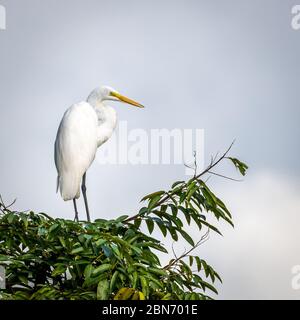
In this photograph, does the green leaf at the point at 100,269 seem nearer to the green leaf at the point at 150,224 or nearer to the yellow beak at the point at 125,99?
the green leaf at the point at 150,224

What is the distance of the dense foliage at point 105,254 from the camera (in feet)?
8.70

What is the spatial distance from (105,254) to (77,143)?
2.41 meters

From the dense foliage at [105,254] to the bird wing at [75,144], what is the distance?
188 cm

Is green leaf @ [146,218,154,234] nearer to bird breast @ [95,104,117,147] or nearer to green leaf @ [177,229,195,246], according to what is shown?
green leaf @ [177,229,195,246]

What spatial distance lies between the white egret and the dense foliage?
1.80 m

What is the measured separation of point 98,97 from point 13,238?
250 cm

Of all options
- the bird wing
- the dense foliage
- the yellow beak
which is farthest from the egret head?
the dense foliage

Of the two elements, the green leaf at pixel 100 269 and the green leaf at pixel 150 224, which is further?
the green leaf at pixel 150 224

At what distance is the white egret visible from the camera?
16.0 ft

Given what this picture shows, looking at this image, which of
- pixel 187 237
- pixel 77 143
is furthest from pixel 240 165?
pixel 77 143

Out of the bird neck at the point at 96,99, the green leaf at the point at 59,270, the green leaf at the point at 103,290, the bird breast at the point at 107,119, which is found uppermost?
the bird neck at the point at 96,99

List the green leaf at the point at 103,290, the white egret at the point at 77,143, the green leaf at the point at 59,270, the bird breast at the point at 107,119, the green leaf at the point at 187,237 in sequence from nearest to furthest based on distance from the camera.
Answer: the green leaf at the point at 103,290, the green leaf at the point at 59,270, the green leaf at the point at 187,237, the white egret at the point at 77,143, the bird breast at the point at 107,119

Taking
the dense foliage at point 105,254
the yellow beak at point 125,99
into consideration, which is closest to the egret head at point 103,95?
the yellow beak at point 125,99
